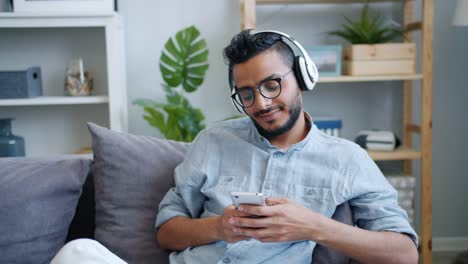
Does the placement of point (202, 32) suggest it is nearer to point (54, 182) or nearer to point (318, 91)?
point (318, 91)

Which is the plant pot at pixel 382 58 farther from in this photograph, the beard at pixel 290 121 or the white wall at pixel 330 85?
the beard at pixel 290 121

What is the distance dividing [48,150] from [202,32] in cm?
99

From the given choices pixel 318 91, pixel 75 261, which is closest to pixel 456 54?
pixel 318 91

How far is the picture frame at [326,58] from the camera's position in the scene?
2.59 metres

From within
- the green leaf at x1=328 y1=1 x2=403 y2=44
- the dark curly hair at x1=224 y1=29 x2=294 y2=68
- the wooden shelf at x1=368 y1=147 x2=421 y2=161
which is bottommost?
the wooden shelf at x1=368 y1=147 x2=421 y2=161

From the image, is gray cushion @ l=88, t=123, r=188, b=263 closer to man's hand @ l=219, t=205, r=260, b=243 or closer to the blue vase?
man's hand @ l=219, t=205, r=260, b=243

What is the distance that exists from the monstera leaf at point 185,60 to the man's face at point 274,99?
3.94ft

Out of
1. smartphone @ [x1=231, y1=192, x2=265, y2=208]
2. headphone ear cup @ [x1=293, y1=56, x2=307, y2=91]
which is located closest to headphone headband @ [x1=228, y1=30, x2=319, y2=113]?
headphone ear cup @ [x1=293, y1=56, x2=307, y2=91]

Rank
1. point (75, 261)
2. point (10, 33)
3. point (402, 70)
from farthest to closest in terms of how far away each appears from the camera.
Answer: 1. point (10, 33)
2. point (402, 70)
3. point (75, 261)

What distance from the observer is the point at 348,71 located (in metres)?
2.64

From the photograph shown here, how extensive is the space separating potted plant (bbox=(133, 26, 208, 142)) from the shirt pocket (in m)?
1.24

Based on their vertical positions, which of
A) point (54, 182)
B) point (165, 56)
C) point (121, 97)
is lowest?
point (54, 182)

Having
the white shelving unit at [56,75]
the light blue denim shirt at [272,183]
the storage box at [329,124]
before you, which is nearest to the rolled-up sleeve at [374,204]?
the light blue denim shirt at [272,183]

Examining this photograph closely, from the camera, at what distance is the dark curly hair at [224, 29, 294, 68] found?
4.69ft
